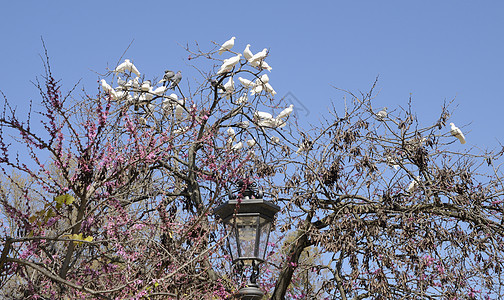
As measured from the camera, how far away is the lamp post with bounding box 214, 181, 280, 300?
198 inches

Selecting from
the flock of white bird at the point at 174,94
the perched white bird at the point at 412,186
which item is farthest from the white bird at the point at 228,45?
the perched white bird at the point at 412,186

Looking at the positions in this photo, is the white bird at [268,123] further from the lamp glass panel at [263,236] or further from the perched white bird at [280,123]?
the lamp glass panel at [263,236]

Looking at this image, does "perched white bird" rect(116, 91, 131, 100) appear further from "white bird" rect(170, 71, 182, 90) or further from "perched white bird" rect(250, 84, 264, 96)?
"perched white bird" rect(250, 84, 264, 96)

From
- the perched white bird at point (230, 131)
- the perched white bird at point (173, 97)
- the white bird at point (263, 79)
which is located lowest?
the perched white bird at point (230, 131)

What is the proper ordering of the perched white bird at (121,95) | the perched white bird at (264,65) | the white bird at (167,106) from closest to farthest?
1. the perched white bird at (264,65)
2. the perched white bird at (121,95)
3. the white bird at (167,106)

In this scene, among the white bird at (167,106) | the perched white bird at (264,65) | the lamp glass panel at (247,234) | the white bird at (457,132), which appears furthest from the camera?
the white bird at (167,106)

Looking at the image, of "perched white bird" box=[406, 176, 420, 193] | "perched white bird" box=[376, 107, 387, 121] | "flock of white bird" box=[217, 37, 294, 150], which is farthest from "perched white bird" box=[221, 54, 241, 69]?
"perched white bird" box=[406, 176, 420, 193]

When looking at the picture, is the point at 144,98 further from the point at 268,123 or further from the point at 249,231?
the point at 249,231

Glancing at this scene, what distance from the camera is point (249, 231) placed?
16.8 feet

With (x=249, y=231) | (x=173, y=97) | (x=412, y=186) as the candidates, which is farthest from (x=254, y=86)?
(x=249, y=231)

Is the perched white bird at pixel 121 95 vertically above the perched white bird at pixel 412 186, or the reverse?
the perched white bird at pixel 121 95

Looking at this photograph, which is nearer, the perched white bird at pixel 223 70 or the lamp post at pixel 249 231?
the lamp post at pixel 249 231

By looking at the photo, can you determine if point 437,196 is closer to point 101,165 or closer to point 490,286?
point 490,286

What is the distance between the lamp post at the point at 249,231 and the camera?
5027 mm
